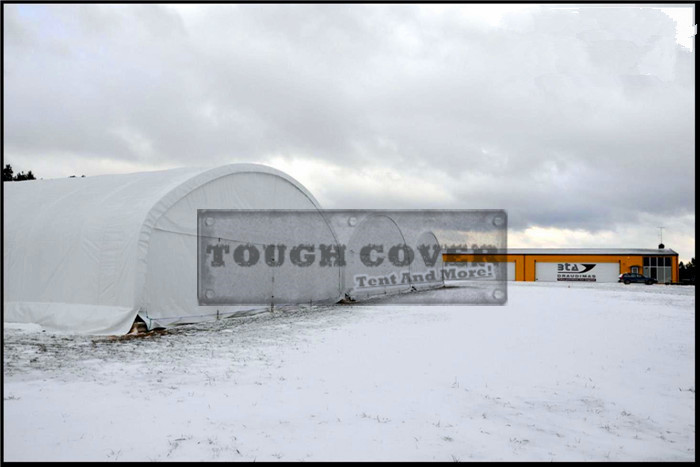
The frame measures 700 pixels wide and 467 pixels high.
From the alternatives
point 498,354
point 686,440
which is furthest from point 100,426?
point 498,354

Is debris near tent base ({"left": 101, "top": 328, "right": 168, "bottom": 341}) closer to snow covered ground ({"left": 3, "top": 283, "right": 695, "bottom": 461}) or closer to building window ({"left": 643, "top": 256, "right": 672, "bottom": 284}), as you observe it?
snow covered ground ({"left": 3, "top": 283, "right": 695, "bottom": 461})

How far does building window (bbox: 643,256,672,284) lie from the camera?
52.8 metres

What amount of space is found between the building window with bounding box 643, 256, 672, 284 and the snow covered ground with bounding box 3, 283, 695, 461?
46.0 meters

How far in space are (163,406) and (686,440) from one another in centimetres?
548

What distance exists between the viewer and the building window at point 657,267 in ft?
173

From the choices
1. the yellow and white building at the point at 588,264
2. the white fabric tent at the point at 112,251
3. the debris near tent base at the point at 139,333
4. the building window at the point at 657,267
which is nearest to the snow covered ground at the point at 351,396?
the debris near tent base at the point at 139,333

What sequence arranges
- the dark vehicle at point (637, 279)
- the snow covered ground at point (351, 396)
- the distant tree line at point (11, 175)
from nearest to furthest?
1. the snow covered ground at point (351, 396)
2. the distant tree line at point (11, 175)
3. the dark vehicle at point (637, 279)

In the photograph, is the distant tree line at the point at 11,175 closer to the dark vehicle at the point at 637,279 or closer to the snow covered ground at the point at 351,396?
the snow covered ground at the point at 351,396

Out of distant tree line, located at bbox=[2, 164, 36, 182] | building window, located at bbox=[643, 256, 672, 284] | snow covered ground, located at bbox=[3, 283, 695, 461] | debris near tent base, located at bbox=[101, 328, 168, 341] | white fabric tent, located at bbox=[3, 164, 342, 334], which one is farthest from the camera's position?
building window, located at bbox=[643, 256, 672, 284]

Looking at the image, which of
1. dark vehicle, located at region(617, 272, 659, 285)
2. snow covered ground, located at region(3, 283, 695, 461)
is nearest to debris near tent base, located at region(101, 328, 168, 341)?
snow covered ground, located at region(3, 283, 695, 461)

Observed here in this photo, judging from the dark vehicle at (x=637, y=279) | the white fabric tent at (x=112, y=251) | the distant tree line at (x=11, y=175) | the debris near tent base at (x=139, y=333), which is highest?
the distant tree line at (x=11, y=175)

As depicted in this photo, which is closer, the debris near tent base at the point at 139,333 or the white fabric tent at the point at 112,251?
the debris near tent base at the point at 139,333

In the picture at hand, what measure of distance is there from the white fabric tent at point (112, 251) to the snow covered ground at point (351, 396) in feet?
3.22

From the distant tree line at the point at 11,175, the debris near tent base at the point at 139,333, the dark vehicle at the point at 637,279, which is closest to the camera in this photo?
the debris near tent base at the point at 139,333
